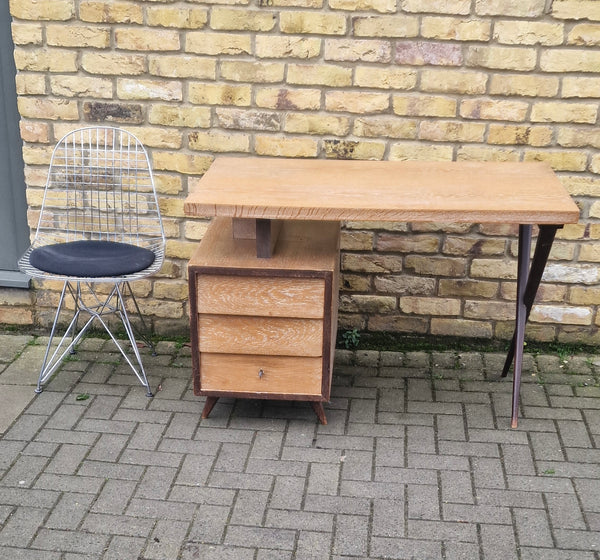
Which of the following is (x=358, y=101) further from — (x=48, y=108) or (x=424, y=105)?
(x=48, y=108)

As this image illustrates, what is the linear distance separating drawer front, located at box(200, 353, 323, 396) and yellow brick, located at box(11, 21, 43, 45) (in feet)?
6.23

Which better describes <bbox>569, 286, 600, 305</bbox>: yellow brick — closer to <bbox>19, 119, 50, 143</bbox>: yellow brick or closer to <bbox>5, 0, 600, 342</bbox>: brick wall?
<bbox>5, 0, 600, 342</bbox>: brick wall

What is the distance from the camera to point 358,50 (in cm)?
404

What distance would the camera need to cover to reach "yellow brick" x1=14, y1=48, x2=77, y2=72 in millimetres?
4188

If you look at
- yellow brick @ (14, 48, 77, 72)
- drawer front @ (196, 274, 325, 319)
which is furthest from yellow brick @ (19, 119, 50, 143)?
drawer front @ (196, 274, 325, 319)

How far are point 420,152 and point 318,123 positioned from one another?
0.55 metres

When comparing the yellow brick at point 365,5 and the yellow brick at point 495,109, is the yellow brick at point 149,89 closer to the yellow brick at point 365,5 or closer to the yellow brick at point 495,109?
the yellow brick at point 365,5

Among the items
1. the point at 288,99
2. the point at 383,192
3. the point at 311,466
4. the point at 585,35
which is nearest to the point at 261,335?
the point at 311,466

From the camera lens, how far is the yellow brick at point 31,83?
4238 mm

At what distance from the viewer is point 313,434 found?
3721 mm

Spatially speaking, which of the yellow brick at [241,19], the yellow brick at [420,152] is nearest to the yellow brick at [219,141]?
the yellow brick at [241,19]

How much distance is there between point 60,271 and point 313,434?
1403 mm

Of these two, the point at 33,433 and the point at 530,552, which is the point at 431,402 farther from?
the point at 33,433

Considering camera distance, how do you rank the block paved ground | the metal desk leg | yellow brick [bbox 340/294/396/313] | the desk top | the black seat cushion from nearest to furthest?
the block paved ground, the desk top, the metal desk leg, the black seat cushion, yellow brick [bbox 340/294/396/313]
